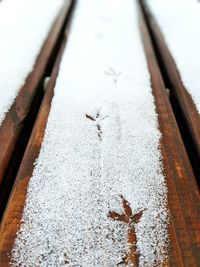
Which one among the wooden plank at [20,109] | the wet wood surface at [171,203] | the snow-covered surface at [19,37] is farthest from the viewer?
the snow-covered surface at [19,37]

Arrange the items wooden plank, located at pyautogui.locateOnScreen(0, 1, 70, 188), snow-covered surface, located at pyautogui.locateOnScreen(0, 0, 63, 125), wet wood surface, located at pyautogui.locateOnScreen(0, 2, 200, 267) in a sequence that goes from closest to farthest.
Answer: wet wood surface, located at pyautogui.locateOnScreen(0, 2, 200, 267) < wooden plank, located at pyautogui.locateOnScreen(0, 1, 70, 188) < snow-covered surface, located at pyautogui.locateOnScreen(0, 0, 63, 125)

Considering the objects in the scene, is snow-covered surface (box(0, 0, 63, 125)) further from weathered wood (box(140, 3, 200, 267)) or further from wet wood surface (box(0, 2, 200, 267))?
weathered wood (box(140, 3, 200, 267))

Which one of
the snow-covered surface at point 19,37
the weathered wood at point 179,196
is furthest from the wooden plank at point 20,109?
the weathered wood at point 179,196

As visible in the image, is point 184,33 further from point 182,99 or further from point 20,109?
point 20,109

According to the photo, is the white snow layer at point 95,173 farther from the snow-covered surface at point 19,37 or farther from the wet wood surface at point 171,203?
the snow-covered surface at point 19,37

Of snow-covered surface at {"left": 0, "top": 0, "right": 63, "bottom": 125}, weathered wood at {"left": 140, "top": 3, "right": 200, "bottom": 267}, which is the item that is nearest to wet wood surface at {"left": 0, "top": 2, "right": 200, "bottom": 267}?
weathered wood at {"left": 140, "top": 3, "right": 200, "bottom": 267}

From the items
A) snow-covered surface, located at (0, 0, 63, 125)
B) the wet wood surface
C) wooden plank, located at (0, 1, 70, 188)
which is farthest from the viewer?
snow-covered surface, located at (0, 0, 63, 125)

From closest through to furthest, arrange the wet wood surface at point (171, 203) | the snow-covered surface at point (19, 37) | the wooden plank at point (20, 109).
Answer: the wet wood surface at point (171, 203) < the wooden plank at point (20, 109) < the snow-covered surface at point (19, 37)

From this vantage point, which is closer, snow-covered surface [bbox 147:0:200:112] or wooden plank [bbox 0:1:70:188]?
wooden plank [bbox 0:1:70:188]
